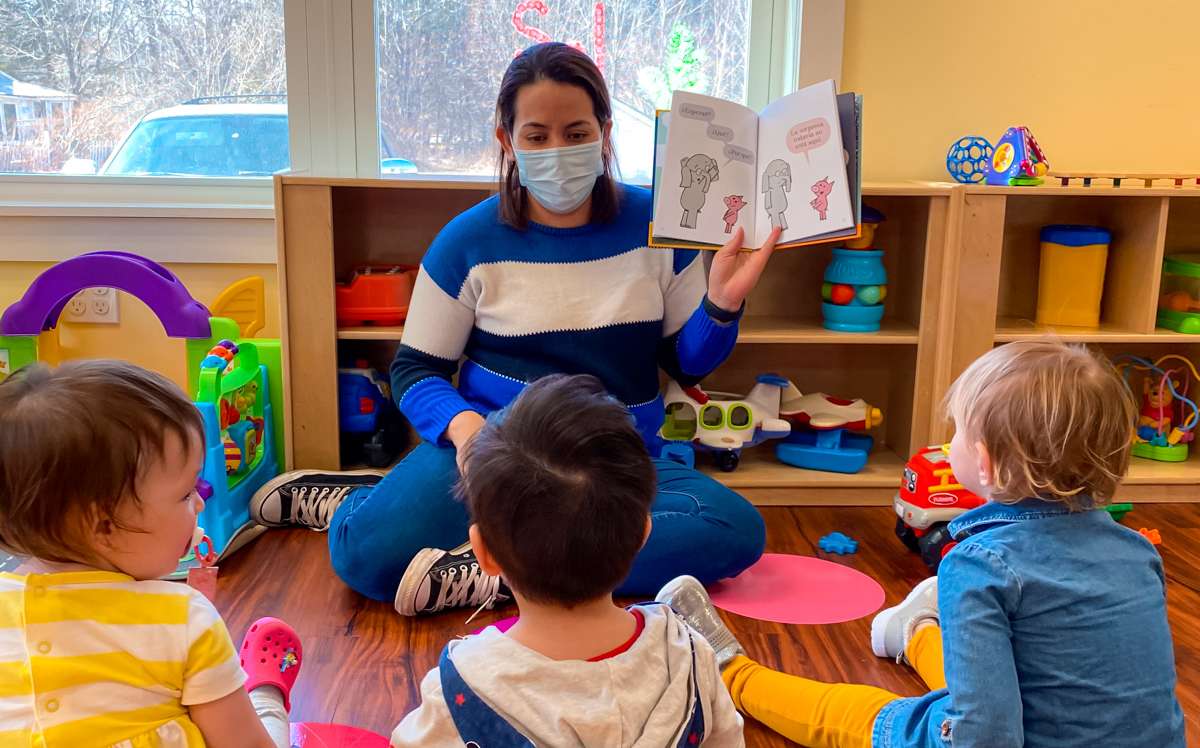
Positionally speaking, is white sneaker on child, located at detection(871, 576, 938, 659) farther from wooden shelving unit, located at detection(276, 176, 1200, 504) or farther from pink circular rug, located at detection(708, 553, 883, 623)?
wooden shelving unit, located at detection(276, 176, 1200, 504)

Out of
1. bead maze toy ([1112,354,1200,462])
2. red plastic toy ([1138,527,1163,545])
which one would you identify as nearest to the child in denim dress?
red plastic toy ([1138,527,1163,545])

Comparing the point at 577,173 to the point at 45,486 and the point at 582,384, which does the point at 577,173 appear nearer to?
the point at 582,384

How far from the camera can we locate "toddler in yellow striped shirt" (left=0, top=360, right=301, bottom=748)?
2.70ft

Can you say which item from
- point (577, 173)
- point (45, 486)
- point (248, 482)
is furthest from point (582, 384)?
point (248, 482)

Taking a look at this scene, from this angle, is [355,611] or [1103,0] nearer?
[355,611]

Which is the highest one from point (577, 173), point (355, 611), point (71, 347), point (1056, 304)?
point (577, 173)

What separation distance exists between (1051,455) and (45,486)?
2.84ft

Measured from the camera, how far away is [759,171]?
5.73 feet

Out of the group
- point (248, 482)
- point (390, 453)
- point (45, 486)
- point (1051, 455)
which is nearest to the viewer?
point (45, 486)

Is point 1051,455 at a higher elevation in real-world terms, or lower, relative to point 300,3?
lower

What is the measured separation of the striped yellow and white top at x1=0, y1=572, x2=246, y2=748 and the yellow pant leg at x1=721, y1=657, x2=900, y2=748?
27.7 inches

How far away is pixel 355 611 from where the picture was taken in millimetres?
1681

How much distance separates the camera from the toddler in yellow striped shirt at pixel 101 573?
82 cm

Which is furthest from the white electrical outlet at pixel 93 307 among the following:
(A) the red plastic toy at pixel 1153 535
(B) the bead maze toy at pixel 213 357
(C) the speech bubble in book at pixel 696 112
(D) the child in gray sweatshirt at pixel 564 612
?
(A) the red plastic toy at pixel 1153 535
